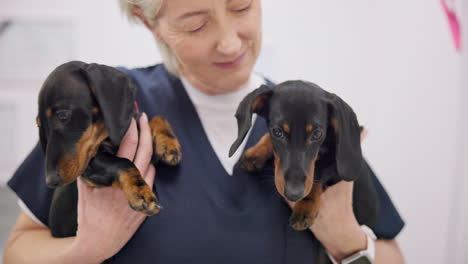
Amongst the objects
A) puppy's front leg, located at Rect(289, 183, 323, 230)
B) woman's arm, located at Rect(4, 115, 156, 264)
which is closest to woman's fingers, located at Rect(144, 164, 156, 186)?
woman's arm, located at Rect(4, 115, 156, 264)

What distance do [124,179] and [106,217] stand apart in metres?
0.12

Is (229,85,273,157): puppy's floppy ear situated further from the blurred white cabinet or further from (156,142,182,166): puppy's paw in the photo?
the blurred white cabinet

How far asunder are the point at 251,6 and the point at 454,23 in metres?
0.42

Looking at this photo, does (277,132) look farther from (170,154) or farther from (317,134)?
(170,154)

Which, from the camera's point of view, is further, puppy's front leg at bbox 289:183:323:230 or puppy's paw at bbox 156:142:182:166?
puppy's paw at bbox 156:142:182:166

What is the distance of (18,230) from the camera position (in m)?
0.94

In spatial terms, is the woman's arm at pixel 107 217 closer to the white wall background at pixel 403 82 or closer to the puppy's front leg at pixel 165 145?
the puppy's front leg at pixel 165 145

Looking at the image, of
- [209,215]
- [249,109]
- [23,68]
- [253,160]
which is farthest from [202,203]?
[23,68]

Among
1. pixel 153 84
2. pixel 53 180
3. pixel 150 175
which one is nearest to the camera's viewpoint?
pixel 53 180

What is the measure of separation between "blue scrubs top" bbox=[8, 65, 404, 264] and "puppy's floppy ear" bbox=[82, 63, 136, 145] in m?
0.22

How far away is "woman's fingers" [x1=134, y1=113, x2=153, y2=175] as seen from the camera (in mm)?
824

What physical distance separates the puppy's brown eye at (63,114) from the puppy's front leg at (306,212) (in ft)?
1.50

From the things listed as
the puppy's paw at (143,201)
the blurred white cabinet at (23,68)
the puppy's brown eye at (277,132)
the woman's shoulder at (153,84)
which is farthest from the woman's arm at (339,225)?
the blurred white cabinet at (23,68)

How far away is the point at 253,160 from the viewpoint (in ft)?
2.78
